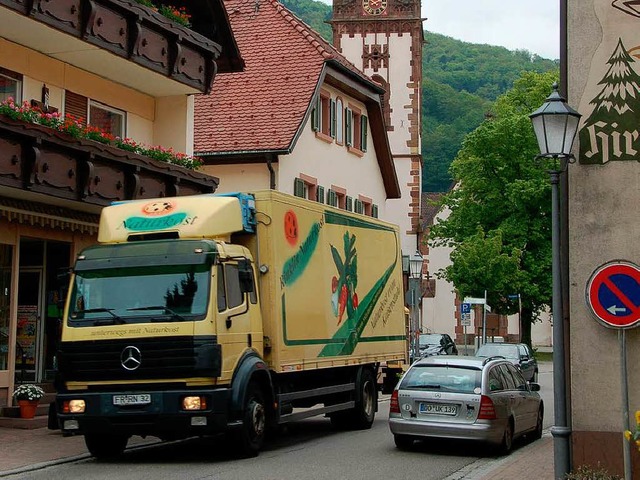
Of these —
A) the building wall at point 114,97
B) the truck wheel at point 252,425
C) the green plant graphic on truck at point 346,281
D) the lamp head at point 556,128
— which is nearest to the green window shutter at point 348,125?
the building wall at point 114,97

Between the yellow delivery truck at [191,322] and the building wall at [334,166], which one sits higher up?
the building wall at [334,166]

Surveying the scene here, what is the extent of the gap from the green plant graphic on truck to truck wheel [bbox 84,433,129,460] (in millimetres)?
4267

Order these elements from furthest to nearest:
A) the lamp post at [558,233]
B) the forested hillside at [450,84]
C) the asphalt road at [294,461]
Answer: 1. the forested hillside at [450,84]
2. the asphalt road at [294,461]
3. the lamp post at [558,233]

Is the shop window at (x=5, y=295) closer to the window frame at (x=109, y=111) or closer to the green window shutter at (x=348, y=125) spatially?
the window frame at (x=109, y=111)

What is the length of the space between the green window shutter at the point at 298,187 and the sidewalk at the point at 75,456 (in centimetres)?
1480

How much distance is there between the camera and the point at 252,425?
1534 cm

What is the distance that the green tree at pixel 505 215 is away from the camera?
51.6m

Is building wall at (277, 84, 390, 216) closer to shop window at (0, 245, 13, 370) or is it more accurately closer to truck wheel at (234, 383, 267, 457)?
shop window at (0, 245, 13, 370)

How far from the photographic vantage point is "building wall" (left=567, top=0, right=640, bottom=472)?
11.4 m

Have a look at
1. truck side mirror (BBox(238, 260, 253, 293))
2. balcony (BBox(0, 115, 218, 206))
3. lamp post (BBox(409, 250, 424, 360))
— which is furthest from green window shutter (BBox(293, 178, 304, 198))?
truck side mirror (BBox(238, 260, 253, 293))

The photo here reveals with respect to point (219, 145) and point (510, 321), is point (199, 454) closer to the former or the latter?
point (219, 145)

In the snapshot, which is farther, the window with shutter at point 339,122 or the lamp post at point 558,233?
the window with shutter at point 339,122

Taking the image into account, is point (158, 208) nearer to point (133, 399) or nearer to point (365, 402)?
point (133, 399)

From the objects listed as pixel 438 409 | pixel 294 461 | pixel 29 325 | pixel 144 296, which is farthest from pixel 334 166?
pixel 144 296
